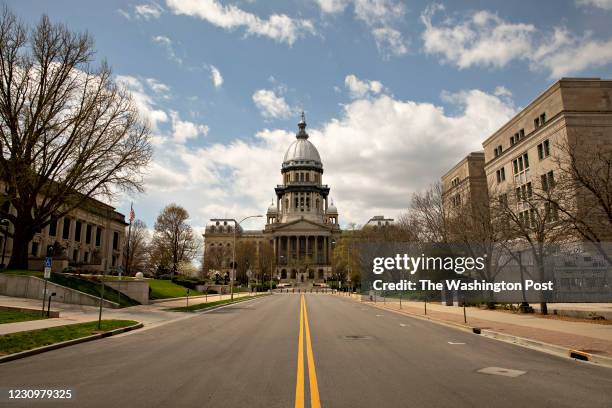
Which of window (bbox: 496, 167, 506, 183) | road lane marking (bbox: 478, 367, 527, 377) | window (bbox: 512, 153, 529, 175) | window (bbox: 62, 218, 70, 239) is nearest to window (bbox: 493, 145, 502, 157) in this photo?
window (bbox: 496, 167, 506, 183)

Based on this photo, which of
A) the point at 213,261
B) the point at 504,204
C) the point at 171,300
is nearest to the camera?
the point at 504,204

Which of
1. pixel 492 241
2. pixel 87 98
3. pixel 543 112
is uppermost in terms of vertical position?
pixel 543 112

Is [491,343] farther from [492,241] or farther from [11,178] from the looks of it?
[11,178]

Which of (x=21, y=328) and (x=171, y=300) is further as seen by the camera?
(x=171, y=300)

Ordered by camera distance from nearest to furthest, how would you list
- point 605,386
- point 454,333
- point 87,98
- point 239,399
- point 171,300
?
point 239,399 → point 605,386 → point 454,333 → point 87,98 → point 171,300

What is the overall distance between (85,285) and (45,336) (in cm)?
1781

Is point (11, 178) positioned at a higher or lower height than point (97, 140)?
lower

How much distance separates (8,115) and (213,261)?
77.3 metres

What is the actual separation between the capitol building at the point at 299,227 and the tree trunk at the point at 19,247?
87714 millimetres

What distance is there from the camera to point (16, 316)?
1798cm

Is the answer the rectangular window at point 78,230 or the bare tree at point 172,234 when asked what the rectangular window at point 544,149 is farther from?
the rectangular window at point 78,230

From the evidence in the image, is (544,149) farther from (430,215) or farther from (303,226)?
(303,226)

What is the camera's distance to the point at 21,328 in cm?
1468

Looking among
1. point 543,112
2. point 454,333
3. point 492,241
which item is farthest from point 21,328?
point 543,112
